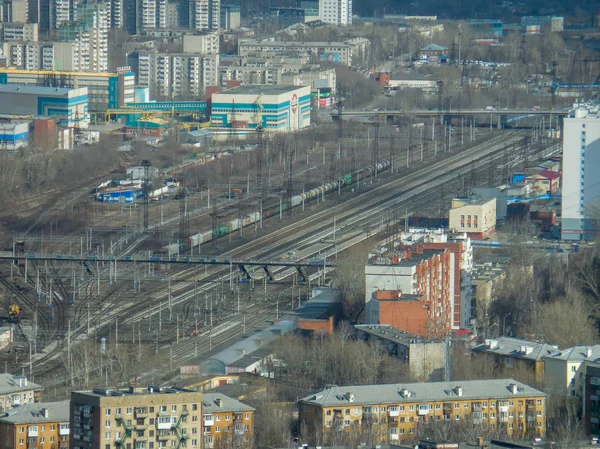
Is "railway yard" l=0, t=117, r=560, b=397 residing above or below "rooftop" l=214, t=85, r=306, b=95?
below

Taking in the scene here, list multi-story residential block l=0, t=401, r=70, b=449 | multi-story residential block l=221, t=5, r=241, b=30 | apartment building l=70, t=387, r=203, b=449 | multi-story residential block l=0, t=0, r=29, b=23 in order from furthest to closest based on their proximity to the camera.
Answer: multi-story residential block l=221, t=5, r=241, b=30, multi-story residential block l=0, t=0, r=29, b=23, multi-story residential block l=0, t=401, r=70, b=449, apartment building l=70, t=387, r=203, b=449

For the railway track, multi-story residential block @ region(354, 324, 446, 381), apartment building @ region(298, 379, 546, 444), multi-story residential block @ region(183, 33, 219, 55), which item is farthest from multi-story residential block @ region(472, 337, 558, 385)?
multi-story residential block @ region(183, 33, 219, 55)

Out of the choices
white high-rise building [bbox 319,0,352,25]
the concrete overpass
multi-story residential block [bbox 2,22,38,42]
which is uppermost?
multi-story residential block [bbox 2,22,38,42]

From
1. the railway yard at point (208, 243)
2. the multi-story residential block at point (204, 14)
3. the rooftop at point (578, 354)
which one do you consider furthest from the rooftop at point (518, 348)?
the multi-story residential block at point (204, 14)

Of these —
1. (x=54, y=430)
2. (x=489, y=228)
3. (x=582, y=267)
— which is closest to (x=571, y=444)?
(x=54, y=430)

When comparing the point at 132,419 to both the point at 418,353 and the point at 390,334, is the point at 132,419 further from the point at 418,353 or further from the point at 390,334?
the point at 390,334

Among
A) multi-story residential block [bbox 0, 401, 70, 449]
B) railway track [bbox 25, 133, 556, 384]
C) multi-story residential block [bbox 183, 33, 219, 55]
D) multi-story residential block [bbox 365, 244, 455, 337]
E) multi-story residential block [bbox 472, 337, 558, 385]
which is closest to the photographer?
multi-story residential block [bbox 0, 401, 70, 449]

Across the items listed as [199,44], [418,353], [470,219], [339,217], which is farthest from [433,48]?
[418,353]

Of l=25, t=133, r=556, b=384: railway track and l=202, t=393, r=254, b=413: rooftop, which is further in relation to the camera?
l=25, t=133, r=556, b=384: railway track

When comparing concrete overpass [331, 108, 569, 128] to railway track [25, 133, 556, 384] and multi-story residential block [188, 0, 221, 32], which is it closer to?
railway track [25, 133, 556, 384]
